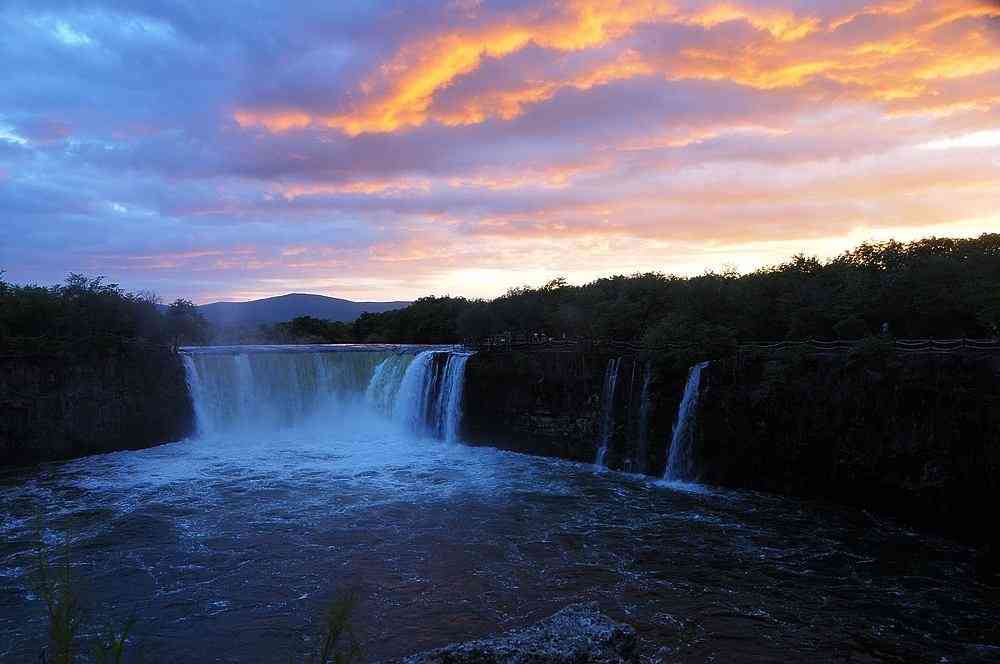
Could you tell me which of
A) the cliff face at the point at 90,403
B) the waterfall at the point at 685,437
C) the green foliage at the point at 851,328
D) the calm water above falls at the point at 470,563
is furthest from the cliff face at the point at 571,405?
the cliff face at the point at 90,403

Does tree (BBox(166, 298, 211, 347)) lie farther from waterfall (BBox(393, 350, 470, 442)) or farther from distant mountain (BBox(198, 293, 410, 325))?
distant mountain (BBox(198, 293, 410, 325))

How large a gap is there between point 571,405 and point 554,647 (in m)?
21.1

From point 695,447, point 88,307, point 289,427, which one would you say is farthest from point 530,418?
point 88,307

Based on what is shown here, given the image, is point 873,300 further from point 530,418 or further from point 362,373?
point 362,373

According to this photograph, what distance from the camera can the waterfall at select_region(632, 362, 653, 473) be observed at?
83.6ft

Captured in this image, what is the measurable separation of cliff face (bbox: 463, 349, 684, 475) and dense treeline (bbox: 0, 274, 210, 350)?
56.2ft

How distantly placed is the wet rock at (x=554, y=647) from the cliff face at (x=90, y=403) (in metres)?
26.2

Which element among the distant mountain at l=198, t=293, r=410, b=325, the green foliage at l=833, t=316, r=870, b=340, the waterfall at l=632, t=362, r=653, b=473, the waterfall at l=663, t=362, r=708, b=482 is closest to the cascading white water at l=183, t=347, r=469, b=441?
the waterfall at l=632, t=362, r=653, b=473

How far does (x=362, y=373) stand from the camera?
3638 cm

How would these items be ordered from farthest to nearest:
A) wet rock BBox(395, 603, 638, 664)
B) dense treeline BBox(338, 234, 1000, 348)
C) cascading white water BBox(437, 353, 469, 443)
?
cascading white water BBox(437, 353, 469, 443) → dense treeline BBox(338, 234, 1000, 348) → wet rock BBox(395, 603, 638, 664)

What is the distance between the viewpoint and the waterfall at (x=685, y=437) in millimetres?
23781

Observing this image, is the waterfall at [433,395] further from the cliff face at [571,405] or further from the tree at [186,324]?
the tree at [186,324]

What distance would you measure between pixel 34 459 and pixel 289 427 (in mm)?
11366

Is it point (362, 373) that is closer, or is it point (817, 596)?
point (817, 596)
